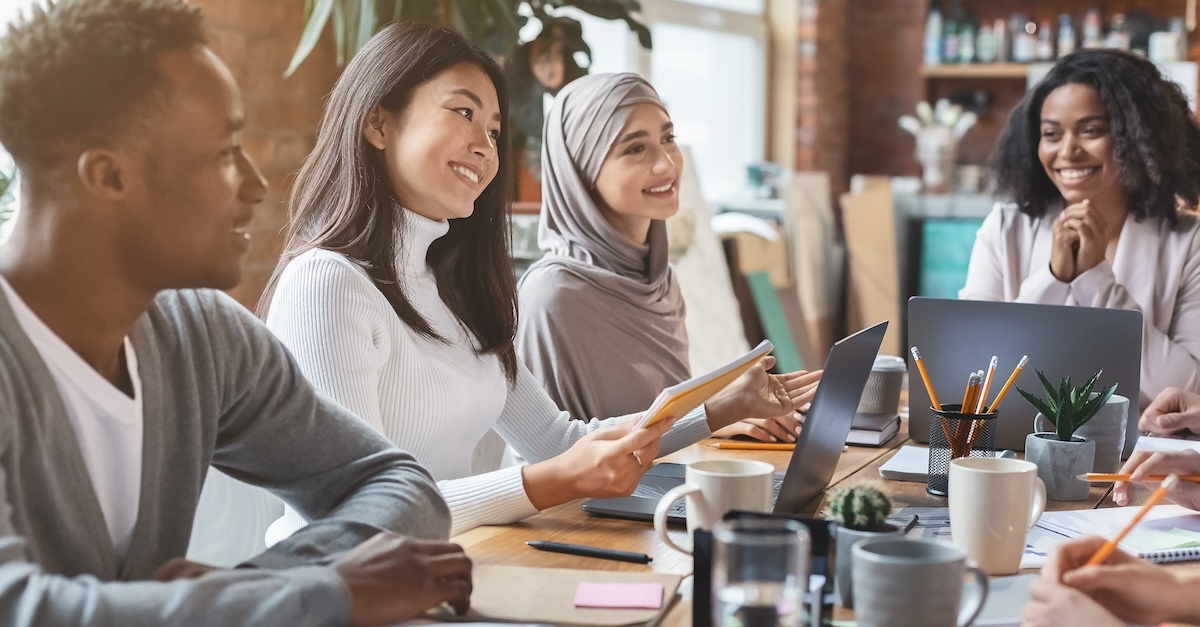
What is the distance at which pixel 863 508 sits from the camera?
3.24ft

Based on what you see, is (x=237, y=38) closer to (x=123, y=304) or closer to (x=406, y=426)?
(x=406, y=426)

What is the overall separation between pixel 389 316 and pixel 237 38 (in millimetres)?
1448

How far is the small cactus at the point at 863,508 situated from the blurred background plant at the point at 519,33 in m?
1.89

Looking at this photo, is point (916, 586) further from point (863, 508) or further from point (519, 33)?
point (519, 33)

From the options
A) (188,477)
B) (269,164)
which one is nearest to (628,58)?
(269,164)

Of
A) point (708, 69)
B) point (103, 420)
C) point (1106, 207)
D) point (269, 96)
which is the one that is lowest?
point (103, 420)

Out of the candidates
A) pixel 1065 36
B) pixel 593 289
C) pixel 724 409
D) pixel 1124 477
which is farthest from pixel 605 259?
pixel 1065 36

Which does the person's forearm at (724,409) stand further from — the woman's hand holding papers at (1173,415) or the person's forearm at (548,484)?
the woman's hand holding papers at (1173,415)

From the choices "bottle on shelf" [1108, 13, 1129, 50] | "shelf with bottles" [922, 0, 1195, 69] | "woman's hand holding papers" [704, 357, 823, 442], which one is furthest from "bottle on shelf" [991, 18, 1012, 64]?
"woman's hand holding papers" [704, 357, 823, 442]

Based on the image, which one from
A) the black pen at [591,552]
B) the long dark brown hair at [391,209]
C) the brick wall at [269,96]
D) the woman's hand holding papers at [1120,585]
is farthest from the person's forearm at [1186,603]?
the brick wall at [269,96]

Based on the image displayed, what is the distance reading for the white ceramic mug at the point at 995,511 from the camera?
3.74ft

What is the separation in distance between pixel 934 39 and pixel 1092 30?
710mm

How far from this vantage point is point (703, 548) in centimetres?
96

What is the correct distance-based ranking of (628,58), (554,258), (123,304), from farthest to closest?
(628,58)
(554,258)
(123,304)
